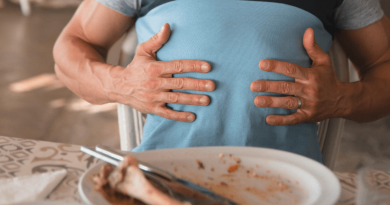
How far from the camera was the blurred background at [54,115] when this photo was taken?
2.02m

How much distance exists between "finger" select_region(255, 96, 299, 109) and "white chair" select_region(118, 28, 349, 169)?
204mm

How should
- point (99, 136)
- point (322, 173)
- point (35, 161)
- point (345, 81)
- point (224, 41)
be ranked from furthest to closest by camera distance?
point (99, 136) < point (345, 81) < point (224, 41) < point (35, 161) < point (322, 173)

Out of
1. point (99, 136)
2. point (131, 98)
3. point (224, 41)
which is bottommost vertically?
point (99, 136)

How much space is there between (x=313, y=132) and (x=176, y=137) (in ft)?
1.01

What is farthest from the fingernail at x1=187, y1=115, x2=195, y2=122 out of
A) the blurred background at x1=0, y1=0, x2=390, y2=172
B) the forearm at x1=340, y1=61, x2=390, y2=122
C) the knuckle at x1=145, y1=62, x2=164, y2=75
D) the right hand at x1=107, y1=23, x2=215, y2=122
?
the blurred background at x1=0, y1=0, x2=390, y2=172

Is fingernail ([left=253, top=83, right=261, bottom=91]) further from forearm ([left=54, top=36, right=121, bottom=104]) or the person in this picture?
forearm ([left=54, top=36, right=121, bottom=104])

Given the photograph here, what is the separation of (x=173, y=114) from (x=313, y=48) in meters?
0.32

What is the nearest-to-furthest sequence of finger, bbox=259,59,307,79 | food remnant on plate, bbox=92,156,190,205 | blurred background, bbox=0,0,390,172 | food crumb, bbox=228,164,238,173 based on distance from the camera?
food remnant on plate, bbox=92,156,190,205 < food crumb, bbox=228,164,238,173 < finger, bbox=259,59,307,79 < blurred background, bbox=0,0,390,172

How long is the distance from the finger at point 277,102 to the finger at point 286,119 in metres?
0.02

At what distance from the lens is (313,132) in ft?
2.39

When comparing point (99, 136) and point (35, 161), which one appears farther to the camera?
point (99, 136)

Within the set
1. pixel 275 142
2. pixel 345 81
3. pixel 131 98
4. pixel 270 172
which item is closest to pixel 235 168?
pixel 270 172

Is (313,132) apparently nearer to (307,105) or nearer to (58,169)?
(307,105)

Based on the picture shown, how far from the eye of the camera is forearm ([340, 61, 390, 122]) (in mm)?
745
